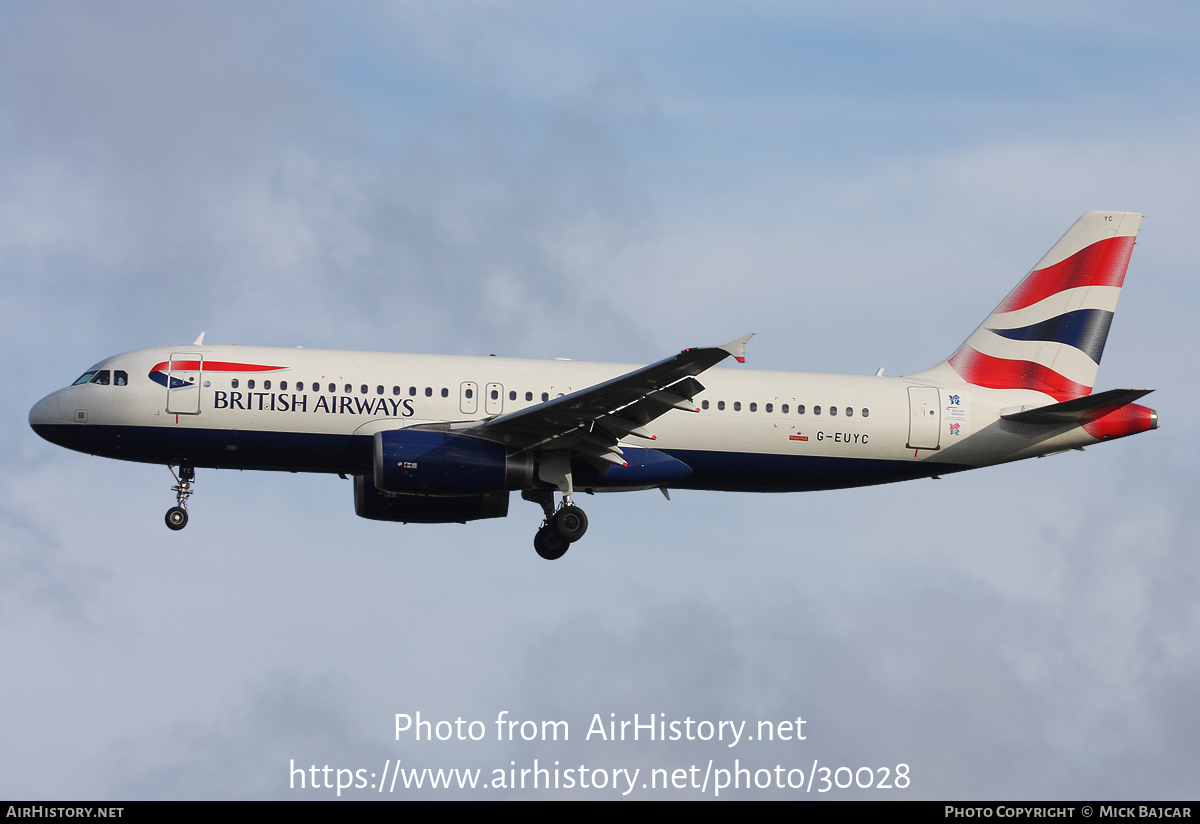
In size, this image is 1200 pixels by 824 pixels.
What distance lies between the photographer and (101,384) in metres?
34.8

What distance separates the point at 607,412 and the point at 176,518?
11390 mm

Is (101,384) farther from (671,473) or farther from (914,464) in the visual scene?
(914,464)

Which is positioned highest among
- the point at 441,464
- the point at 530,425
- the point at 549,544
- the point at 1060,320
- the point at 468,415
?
the point at 1060,320

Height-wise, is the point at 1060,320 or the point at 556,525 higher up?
the point at 1060,320

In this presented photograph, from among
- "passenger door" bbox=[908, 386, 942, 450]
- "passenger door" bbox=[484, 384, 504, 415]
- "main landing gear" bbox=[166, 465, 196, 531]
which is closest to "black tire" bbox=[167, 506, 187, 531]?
"main landing gear" bbox=[166, 465, 196, 531]

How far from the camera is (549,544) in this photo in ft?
119

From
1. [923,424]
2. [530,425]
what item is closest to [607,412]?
[530,425]

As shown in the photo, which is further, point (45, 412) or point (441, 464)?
point (45, 412)

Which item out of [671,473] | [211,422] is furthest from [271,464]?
[671,473]

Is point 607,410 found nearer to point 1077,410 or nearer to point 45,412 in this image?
point 1077,410

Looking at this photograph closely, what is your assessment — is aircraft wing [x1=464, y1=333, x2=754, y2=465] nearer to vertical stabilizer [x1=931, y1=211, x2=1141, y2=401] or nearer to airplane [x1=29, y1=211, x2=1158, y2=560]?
airplane [x1=29, y1=211, x2=1158, y2=560]

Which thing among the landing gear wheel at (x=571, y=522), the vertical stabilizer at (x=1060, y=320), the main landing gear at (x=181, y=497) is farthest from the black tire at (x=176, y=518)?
the vertical stabilizer at (x=1060, y=320)

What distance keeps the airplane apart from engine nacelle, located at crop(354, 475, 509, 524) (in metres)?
0.04
